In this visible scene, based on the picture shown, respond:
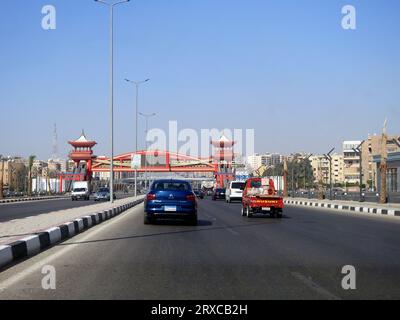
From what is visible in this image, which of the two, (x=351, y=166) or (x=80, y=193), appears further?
(x=351, y=166)

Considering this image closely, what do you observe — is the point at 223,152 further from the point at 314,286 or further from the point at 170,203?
the point at 314,286

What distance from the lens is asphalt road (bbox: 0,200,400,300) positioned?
760cm

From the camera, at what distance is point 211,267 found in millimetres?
9898

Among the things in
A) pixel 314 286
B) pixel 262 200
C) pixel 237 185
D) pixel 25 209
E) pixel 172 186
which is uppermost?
pixel 172 186

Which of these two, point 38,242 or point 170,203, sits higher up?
point 170,203

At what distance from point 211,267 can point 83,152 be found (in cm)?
11362

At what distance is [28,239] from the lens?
12.0 m

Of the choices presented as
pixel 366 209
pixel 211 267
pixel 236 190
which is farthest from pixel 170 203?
pixel 236 190

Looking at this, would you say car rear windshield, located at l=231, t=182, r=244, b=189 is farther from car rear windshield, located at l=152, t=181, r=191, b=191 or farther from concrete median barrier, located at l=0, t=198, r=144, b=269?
concrete median barrier, located at l=0, t=198, r=144, b=269

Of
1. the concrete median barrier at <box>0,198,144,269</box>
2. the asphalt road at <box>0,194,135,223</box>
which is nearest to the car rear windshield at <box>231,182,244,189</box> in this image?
the asphalt road at <box>0,194,135,223</box>

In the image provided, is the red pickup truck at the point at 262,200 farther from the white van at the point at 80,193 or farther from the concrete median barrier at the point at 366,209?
the white van at the point at 80,193

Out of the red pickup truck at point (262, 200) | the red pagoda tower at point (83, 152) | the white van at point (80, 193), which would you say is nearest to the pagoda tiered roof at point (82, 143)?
the red pagoda tower at point (83, 152)
